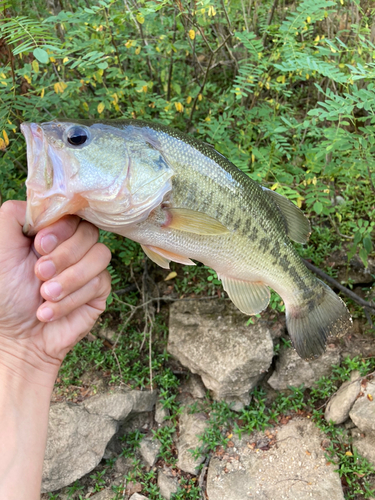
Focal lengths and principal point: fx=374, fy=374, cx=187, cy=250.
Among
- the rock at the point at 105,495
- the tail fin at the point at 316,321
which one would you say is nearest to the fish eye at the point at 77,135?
the tail fin at the point at 316,321

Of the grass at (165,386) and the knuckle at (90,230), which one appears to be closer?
the knuckle at (90,230)

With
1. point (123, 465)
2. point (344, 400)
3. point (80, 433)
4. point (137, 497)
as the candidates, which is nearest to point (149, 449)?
point (123, 465)

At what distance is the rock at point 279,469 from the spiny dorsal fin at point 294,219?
189 centimetres

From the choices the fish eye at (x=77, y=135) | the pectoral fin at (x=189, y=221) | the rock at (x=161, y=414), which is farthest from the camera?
the rock at (x=161, y=414)

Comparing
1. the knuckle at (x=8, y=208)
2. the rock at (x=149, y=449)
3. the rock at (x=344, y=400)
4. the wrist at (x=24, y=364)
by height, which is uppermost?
the knuckle at (x=8, y=208)

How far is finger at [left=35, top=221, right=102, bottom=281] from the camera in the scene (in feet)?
5.16

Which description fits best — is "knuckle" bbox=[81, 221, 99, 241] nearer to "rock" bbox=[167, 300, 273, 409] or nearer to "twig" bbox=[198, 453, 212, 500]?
"rock" bbox=[167, 300, 273, 409]

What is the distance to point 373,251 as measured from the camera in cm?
338

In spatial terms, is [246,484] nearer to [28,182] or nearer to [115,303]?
[115,303]

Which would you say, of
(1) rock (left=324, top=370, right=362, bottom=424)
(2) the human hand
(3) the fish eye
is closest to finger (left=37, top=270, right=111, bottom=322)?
(2) the human hand

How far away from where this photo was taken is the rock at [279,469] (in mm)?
2881

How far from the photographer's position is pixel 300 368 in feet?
10.6

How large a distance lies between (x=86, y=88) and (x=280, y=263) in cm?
246

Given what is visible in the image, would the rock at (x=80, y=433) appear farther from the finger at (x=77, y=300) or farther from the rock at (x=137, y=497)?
the finger at (x=77, y=300)
